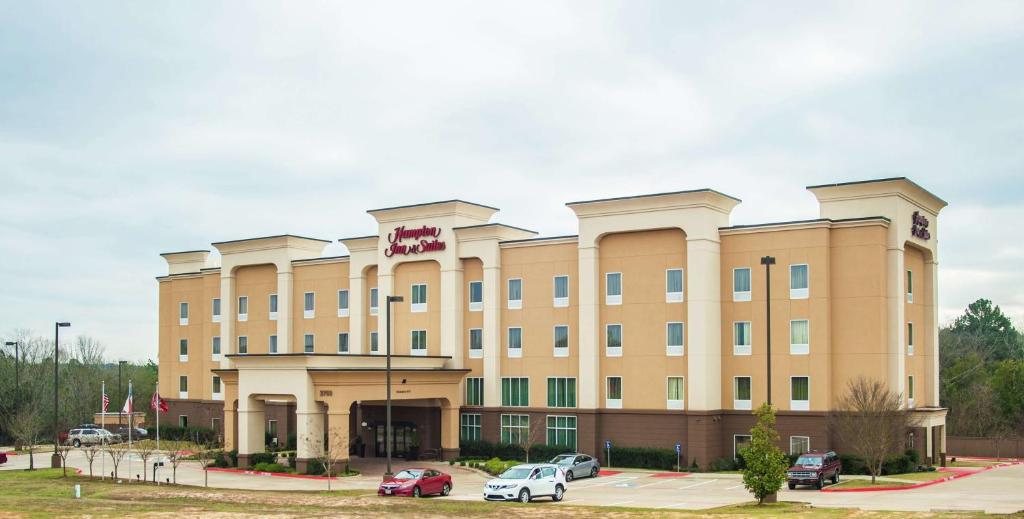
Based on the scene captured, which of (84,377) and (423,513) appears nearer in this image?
(423,513)

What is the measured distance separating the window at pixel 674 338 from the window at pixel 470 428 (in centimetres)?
1375

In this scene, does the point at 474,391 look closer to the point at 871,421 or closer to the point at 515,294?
the point at 515,294

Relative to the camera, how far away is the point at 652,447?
5784 centimetres

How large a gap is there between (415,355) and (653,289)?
655 inches

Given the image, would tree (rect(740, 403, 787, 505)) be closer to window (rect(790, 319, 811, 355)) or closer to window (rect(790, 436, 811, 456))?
window (rect(790, 436, 811, 456))

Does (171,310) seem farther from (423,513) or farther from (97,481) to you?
(423,513)

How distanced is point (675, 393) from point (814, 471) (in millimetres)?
13386

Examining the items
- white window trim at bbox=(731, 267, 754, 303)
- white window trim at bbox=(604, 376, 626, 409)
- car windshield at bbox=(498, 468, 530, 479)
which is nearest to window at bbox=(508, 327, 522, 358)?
white window trim at bbox=(604, 376, 626, 409)

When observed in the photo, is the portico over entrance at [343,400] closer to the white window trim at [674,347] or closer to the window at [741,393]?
the white window trim at [674,347]

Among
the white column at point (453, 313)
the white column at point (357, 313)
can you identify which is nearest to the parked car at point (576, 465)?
the white column at point (453, 313)

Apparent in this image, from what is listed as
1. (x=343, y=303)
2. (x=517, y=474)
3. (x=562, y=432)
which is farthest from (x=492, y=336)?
(x=517, y=474)

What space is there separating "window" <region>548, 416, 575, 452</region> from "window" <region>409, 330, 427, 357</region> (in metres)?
10.6

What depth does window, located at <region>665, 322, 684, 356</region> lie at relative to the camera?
58.1 m

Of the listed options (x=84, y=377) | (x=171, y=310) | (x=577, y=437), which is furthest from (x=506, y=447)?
(x=84, y=377)
